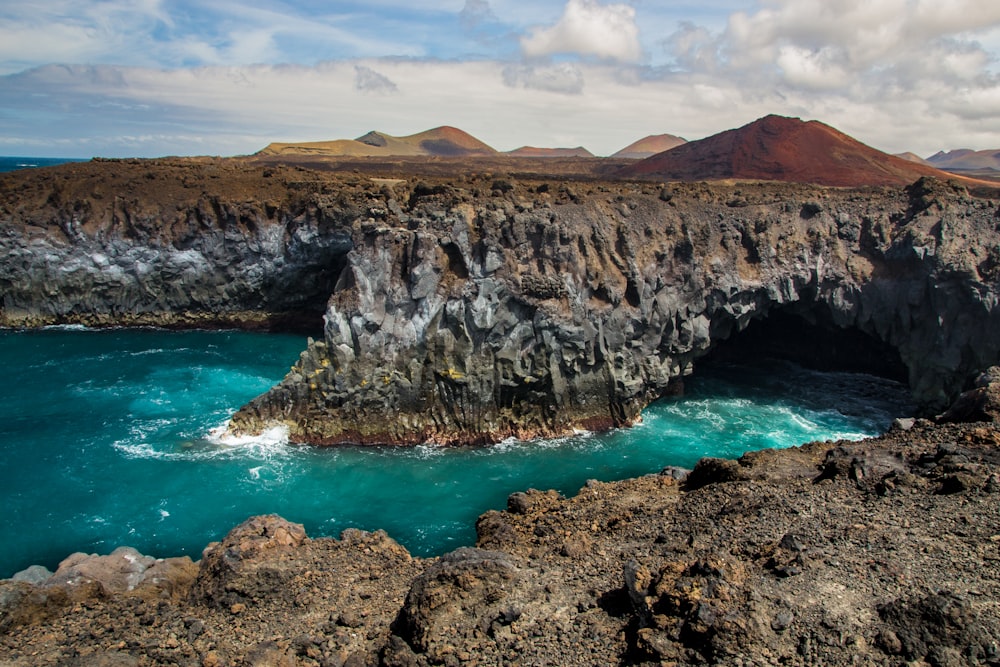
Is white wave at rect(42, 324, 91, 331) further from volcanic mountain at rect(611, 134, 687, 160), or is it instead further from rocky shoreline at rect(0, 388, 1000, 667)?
volcanic mountain at rect(611, 134, 687, 160)

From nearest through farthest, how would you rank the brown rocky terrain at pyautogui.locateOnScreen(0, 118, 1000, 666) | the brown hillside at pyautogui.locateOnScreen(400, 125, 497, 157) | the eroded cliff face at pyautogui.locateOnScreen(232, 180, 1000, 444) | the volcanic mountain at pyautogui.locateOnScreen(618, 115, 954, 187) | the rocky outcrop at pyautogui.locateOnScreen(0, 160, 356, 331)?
the brown rocky terrain at pyautogui.locateOnScreen(0, 118, 1000, 666), the eroded cliff face at pyautogui.locateOnScreen(232, 180, 1000, 444), the rocky outcrop at pyautogui.locateOnScreen(0, 160, 356, 331), the volcanic mountain at pyautogui.locateOnScreen(618, 115, 954, 187), the brown hillside at pyautogui.locateOnScreen(400, 125, 497, 157)

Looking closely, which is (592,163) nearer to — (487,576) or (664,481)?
(664,481)

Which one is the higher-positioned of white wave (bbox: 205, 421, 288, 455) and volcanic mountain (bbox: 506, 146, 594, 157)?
volcanic mountain (bbox: 506, 146, 594, 157)

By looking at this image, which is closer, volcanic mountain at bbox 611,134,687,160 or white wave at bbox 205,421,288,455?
white wave at bbox 205,421,288,455

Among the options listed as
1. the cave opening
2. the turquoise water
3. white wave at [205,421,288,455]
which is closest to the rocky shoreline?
the turquoise water

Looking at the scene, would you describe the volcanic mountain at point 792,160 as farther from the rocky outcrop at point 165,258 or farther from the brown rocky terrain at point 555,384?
the rocky outcrop at point 165,258

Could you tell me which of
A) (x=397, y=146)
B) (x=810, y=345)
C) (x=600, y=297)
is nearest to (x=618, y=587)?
(x=600, y=297)

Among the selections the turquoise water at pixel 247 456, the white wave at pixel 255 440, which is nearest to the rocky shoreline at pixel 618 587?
the turquoise water at pixel 247 456

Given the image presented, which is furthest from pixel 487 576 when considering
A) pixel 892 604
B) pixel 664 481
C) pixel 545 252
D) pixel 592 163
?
pixel 592 163
